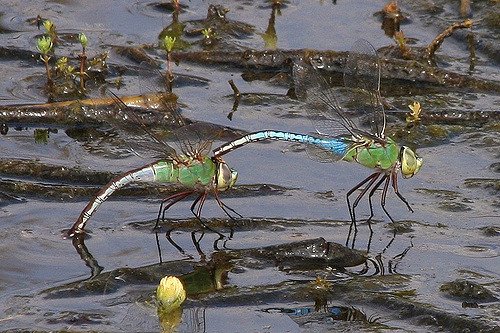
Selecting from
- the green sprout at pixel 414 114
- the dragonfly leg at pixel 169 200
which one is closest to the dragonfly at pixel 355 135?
the dragonfly leg at pixel 169 200

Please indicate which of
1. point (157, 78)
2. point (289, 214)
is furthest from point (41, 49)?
point (289, 214)

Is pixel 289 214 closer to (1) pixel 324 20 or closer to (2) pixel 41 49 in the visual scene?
(2) pixel 41 49

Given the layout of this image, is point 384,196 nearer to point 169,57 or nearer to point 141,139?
point 141,139

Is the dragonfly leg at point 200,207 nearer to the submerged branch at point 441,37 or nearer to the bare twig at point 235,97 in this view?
the bare twig at point 235,97

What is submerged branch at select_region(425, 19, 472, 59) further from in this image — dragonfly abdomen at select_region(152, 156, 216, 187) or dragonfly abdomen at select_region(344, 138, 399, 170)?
dragonfly abdomen at select_region(152, 156, 216, 187)

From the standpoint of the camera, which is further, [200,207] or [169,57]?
[169,57]

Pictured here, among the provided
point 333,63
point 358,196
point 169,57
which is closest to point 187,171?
point 358,196
